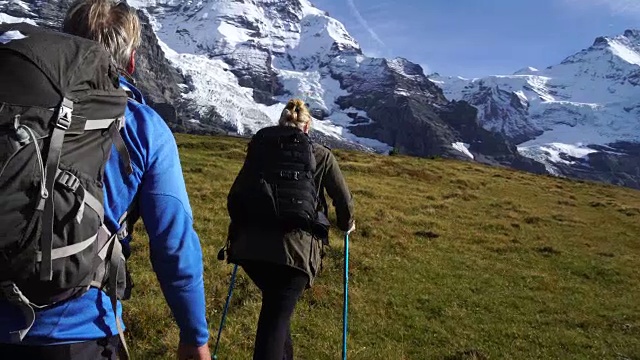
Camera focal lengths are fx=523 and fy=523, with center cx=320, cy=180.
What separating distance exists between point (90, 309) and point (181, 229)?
2.30 ft

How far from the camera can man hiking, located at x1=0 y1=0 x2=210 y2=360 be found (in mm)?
2748

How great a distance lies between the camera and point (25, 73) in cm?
270

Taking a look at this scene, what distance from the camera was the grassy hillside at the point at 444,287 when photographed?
10109mm

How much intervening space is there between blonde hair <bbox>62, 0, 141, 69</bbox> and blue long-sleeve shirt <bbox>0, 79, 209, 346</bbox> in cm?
24

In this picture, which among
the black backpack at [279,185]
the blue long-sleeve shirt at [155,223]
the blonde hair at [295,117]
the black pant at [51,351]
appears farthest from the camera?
the blonde hair at [295,117]

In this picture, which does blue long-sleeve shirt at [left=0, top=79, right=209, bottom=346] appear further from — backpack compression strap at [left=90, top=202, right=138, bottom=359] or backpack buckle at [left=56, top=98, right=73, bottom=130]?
backpack buckle at [left=56, top=98, right=73, bottom=130]

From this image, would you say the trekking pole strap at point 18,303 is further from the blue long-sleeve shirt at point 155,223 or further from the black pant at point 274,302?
the black pant at point 274,302

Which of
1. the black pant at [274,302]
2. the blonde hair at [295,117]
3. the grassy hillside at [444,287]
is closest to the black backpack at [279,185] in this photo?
the blonde hair at [295,117]

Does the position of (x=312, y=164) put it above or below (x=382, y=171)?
above

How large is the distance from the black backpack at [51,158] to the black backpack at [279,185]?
2762 mm

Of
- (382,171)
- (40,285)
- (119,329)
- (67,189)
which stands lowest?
(382,171)

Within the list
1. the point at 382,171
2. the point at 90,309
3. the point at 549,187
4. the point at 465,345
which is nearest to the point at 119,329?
the point at 90,309

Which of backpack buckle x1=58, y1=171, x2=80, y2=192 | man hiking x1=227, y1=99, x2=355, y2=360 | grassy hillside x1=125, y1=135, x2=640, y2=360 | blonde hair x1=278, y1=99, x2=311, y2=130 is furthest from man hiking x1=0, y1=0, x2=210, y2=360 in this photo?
grassy hillside x1=125, y1=135, x2=640, y2=360

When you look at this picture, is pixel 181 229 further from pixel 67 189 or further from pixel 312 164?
pixel 312 164
